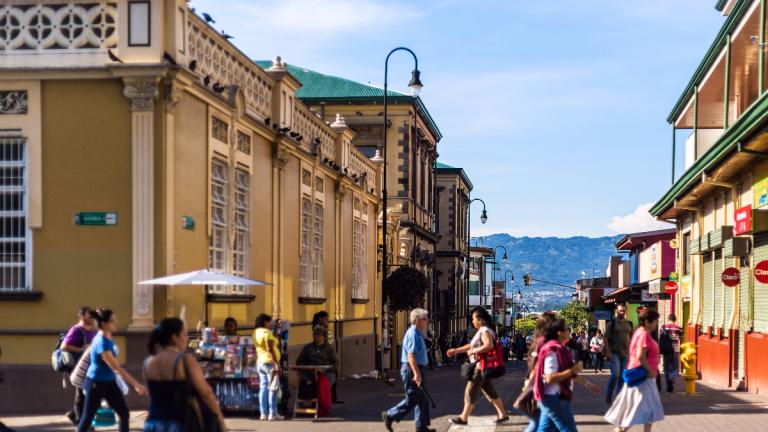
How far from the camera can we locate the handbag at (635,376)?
14.0m

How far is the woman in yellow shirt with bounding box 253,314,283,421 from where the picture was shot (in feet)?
62.0

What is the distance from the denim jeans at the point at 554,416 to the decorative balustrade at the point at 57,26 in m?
9.76

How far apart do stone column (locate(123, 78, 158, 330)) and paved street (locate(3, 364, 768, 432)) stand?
1.65 meters

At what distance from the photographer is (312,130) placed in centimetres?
3048

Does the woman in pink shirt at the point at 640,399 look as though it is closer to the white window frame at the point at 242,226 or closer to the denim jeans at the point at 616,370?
the denim jeans at the point at 616,370

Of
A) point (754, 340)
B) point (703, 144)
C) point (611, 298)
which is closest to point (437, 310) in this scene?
point (611, 298)

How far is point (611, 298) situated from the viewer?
6788cm

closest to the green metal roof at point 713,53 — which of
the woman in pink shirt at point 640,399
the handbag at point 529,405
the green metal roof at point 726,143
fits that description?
the green metal roof at point 726,143

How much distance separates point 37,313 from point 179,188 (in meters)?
2.83

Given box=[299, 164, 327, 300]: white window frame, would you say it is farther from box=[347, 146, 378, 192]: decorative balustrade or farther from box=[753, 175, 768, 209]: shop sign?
box=[753, 175, 768, 209]: shop sign

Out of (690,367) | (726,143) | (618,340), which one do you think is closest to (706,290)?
(690,367)

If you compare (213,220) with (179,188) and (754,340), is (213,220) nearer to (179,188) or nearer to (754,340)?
(179,188)

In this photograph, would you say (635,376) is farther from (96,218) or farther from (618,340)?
(96,218)

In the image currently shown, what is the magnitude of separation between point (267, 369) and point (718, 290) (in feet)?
52.4
